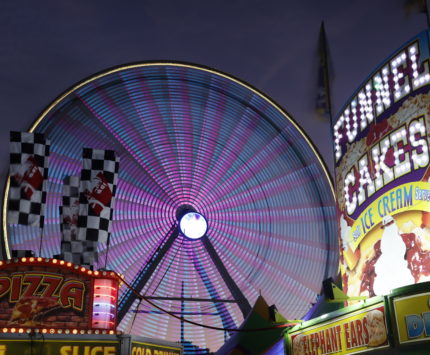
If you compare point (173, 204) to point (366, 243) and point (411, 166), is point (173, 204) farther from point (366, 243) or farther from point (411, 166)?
point (411, 166)

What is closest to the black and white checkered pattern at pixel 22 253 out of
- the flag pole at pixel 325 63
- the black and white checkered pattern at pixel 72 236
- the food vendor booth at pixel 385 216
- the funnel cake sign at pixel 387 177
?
the black and white checkered pattern at pixel 72 236

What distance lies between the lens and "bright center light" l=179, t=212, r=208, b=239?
577 inches

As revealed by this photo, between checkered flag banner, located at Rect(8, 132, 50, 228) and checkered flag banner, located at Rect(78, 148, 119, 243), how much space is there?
0.71 m

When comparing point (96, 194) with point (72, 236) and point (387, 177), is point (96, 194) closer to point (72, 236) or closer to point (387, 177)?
point (72, 236)

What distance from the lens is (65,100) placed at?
12883mm

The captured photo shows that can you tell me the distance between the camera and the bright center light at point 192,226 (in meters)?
14.6

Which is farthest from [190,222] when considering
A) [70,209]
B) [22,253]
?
[22,253]

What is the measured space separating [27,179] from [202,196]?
5504 mm

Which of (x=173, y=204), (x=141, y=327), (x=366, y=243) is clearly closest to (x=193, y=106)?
(x=173, y=204)

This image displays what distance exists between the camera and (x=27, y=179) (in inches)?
408

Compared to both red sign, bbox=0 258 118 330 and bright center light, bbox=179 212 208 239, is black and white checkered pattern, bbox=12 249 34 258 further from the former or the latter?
bright center light, bbox=179 212 208 239

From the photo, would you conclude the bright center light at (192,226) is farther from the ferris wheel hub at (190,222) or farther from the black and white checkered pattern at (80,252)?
the black and white checkered pattern at (80,252)

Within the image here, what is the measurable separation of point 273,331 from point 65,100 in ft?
21.6

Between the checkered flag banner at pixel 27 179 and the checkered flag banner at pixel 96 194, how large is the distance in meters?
0.71
